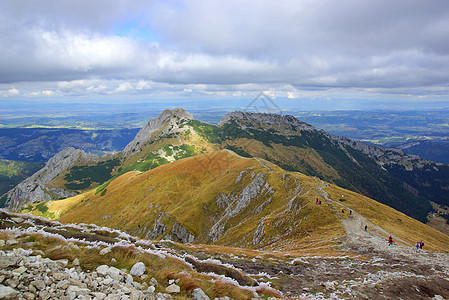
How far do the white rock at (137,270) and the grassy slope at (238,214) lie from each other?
35309mm

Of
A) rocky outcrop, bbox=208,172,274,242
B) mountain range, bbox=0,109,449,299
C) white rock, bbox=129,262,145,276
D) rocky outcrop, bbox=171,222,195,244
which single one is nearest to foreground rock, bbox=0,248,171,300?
mountain range, bbox=0,109,449,299

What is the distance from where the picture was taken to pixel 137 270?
10883mm

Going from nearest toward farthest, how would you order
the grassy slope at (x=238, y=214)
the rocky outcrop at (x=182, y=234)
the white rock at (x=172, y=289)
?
the white rock at (x=172, y=289)
the grassy slope at (x=238, y=214)
the rocky outcrop at (x=182, y=234)

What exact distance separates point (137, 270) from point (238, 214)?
80.3 meters

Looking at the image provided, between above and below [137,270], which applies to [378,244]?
below

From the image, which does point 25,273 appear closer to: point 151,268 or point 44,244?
point 44,244

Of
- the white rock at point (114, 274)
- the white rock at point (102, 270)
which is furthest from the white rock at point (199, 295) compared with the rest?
the white rock at point (102, 270)

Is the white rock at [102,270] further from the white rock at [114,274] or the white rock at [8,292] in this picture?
the white rock at [8,292]

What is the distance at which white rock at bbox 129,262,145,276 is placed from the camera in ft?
35.1

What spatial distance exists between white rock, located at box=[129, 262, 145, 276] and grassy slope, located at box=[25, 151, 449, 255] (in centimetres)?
3531

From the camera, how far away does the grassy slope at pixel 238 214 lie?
53.9 metres

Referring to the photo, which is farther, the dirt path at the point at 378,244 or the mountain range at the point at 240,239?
the dirt path at the point at 378,244

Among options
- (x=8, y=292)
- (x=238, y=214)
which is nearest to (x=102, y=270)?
(x=8, y=292)

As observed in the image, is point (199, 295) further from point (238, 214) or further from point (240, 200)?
point (240, 200)
